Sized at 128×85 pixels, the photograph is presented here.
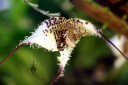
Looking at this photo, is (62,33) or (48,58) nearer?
(62,33)

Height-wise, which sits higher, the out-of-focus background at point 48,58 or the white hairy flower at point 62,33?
the out-of-focus background at point 48,58

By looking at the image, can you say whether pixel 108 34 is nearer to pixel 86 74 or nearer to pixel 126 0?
pixel 86 74

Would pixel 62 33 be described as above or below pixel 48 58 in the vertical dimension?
below

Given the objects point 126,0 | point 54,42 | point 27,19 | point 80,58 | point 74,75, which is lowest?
point 54,42

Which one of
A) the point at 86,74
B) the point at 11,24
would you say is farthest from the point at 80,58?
the point at 11,24

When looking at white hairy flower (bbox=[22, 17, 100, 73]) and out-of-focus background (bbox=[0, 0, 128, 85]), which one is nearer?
white hairy flower (bbox=[22, 17, 100, 73])

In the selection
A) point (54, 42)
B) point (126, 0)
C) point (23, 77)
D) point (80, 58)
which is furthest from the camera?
point (80, 58)

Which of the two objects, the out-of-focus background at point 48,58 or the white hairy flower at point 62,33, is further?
the out-of-focus background at point 48,58

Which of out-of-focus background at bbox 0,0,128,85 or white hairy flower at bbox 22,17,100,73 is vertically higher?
out-of-focus background at bbox 0,0,128,85
